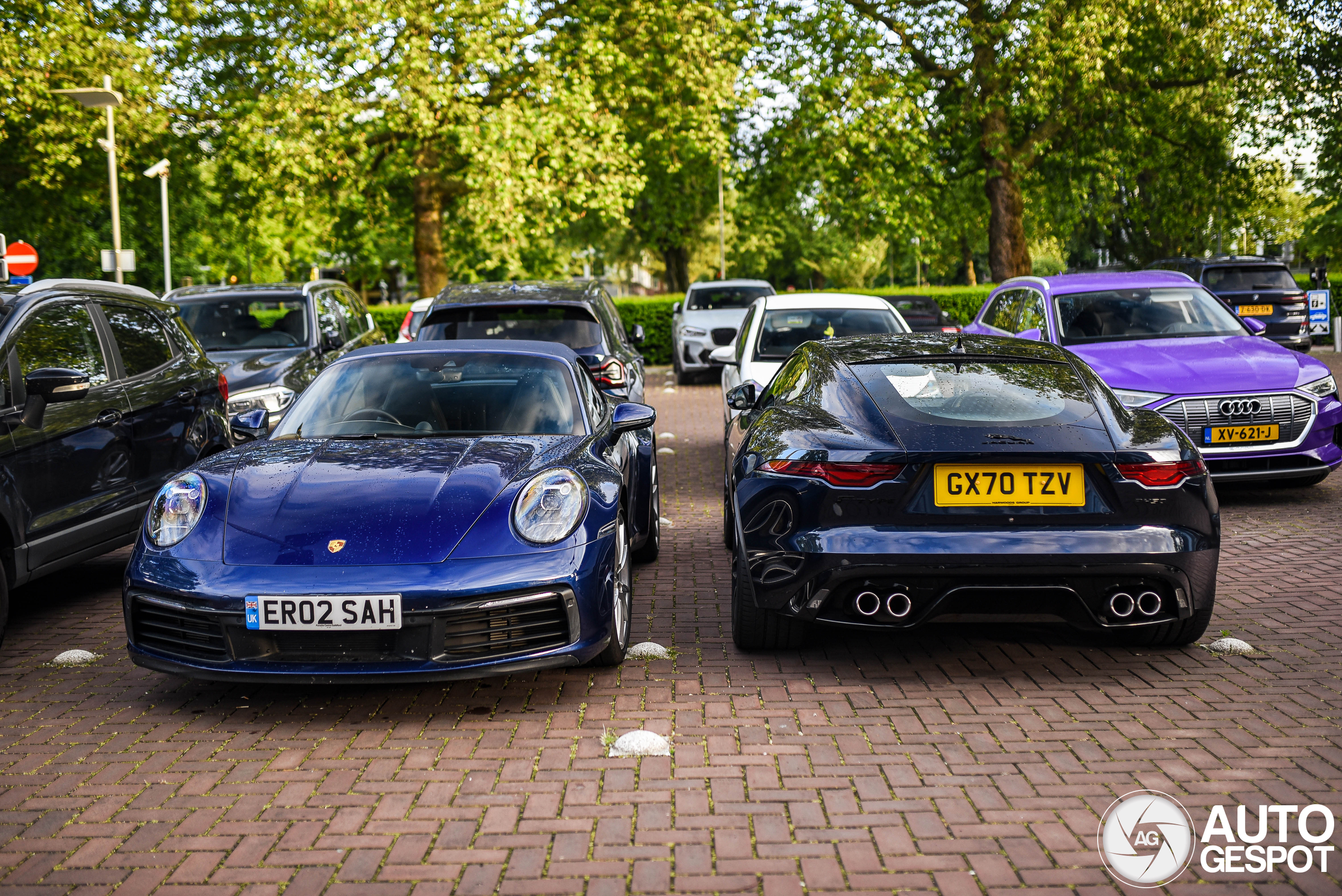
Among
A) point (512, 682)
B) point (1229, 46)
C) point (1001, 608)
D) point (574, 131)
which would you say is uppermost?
point (1229, 46)

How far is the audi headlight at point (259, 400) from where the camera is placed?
10.7m

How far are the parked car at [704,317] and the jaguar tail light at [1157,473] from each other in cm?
1534

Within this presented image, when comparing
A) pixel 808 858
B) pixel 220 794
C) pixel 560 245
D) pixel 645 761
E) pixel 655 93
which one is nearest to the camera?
pixel 808 858

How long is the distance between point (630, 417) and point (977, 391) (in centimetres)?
178

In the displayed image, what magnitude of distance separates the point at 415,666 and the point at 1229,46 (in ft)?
85.3

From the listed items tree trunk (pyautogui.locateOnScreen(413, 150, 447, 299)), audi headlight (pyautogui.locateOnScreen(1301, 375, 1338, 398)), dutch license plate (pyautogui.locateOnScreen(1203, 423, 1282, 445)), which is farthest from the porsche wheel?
tree trunk (pyautogui.locateOnScreen(413, 150, 447, 299))

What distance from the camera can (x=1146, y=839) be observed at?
3.54 m

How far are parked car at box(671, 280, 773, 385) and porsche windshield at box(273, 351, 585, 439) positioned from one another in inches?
552

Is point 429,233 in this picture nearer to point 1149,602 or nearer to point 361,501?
point 361,501

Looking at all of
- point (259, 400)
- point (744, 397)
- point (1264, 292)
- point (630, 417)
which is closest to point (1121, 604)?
point (630, 417)

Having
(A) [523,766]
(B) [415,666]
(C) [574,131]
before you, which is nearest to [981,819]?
(A) [523,766]

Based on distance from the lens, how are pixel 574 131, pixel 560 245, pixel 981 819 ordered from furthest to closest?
pixel 560 245 < pixel 574 131 < pixel 981 819

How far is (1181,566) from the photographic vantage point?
191 inches

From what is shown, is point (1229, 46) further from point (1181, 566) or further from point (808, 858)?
point (808, 858)
